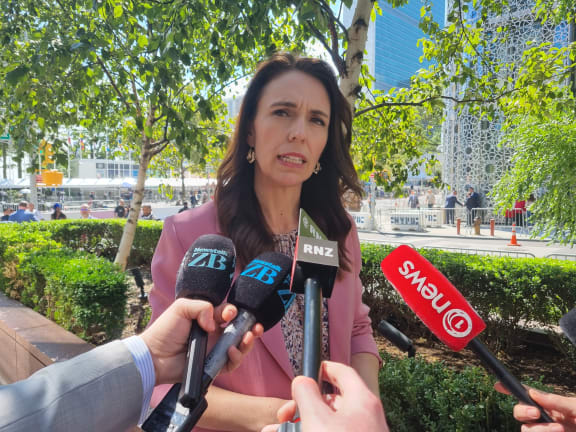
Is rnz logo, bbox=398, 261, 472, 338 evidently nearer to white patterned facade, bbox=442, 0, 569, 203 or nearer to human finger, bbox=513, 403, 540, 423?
human finger, bbox=513, 403, 540, 423

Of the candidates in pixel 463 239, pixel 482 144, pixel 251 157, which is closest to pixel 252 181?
pixel 251 157

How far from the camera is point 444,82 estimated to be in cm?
480

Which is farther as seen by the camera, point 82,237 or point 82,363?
point 82,237

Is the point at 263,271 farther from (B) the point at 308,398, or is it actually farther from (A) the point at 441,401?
(A) the point at 441,401

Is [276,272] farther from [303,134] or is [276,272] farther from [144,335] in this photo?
[303,134]

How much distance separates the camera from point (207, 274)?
1041mm

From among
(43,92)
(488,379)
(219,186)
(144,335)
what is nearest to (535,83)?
(488,379)

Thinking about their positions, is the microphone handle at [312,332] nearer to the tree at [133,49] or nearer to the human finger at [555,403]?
the human finger at [555,403]

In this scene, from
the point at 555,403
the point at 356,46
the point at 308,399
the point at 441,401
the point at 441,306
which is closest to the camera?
the point at 308,399

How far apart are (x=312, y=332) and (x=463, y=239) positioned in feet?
55.4

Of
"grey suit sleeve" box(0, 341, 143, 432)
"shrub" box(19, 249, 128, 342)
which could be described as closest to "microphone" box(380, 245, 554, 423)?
"grey suit sleeve" box(0, 341, 143, 432)

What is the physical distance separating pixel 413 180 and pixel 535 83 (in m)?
69.9

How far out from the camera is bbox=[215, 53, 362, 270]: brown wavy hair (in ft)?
5.75

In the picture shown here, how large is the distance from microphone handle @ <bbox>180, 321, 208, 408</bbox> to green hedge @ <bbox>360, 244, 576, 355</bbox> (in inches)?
158
